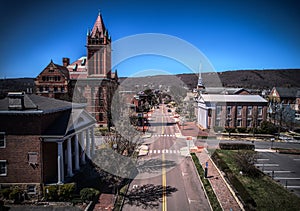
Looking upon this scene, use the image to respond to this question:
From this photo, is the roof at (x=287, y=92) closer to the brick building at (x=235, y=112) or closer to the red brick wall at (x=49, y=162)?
the brick building at (x=235, y=112)

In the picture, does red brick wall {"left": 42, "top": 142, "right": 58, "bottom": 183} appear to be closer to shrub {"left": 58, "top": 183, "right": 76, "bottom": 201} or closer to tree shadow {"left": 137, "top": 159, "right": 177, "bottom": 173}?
shrub {"left": 58, "top": 183, "right": 76, "bottom": 201}

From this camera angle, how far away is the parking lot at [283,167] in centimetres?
1898

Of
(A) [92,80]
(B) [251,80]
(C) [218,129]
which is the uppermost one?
(B) [251,80]

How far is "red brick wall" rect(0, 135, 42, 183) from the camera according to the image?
50.9 feet

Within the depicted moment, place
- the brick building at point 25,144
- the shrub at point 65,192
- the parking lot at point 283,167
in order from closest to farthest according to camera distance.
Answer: the shrub at point 65,192, the brick building at point 25,144, the parking lot at point 283,167

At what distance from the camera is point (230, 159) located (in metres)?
25.0

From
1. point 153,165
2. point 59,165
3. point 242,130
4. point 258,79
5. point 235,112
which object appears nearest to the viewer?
point 59,165

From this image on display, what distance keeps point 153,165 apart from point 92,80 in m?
24.5

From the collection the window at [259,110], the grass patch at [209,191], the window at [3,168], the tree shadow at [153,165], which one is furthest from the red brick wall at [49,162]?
the window at [259,110]

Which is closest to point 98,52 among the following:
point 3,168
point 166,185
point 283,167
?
point 3,168

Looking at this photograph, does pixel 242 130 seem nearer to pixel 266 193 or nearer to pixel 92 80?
pixel 266 193

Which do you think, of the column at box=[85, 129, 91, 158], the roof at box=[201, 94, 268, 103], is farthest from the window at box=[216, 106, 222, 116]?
the column at box=[85, 129, 91, 158]

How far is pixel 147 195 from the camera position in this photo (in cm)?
1681

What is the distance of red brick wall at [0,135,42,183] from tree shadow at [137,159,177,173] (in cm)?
966
